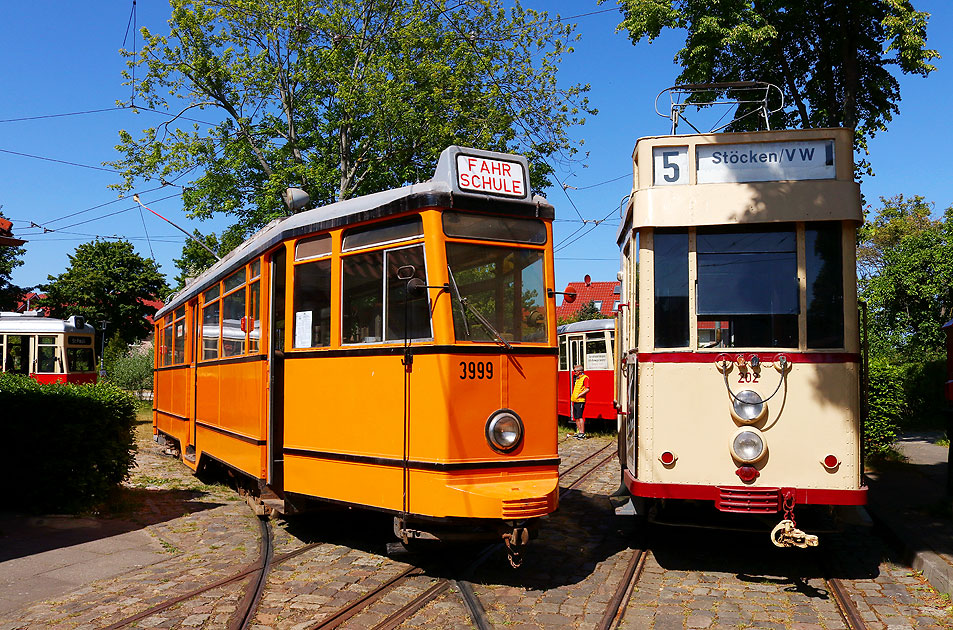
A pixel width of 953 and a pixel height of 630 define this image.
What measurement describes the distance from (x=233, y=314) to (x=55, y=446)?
2400 millimetres

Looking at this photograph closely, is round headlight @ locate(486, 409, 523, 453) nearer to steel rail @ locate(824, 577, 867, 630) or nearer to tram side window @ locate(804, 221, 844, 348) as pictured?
tram side window @ locate(804, 221, 844, 348)

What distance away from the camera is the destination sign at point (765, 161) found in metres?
6.60

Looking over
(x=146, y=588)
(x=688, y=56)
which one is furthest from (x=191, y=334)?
(x=688, y=56)

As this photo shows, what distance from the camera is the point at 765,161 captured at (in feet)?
21.9

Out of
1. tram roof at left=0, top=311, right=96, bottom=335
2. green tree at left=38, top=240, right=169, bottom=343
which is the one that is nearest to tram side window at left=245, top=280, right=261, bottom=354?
tram roof at left=0, top=311, right=96, bottom=335

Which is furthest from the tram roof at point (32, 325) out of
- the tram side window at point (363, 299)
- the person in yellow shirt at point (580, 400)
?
the tram side window at point (363, 299)

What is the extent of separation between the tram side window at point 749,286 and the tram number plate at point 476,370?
181 cm

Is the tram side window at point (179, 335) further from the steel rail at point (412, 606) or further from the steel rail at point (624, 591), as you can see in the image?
the steel rail at point (624, 591)

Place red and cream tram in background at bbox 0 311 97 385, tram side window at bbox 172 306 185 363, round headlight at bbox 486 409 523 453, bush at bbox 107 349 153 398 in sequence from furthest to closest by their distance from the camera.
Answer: bush at bbox 107 349 153 398, red and cream tram in background at bbox 0 311 97 385, tram side window at bbox 172 306 185 363, round headlight at bbox 486 409 523 453

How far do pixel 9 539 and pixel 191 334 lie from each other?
4.73 metres

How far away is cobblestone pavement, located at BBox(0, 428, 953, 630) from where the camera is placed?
535 centimetres

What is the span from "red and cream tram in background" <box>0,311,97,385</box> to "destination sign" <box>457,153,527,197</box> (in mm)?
21553

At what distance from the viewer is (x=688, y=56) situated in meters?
14.9

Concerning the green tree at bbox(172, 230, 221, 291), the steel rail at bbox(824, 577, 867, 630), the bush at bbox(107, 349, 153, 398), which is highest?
the green tree at bbox(172, 230, 221, 291)
